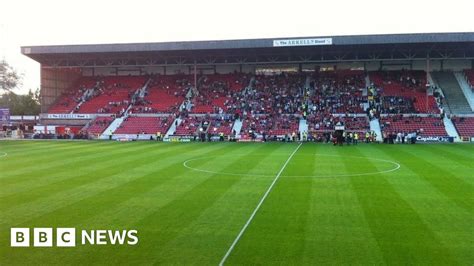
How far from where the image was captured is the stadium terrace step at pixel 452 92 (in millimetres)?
52469

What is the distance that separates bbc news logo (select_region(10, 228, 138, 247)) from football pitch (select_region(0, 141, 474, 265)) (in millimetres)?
242

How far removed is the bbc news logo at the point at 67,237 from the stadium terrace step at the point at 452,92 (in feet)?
161

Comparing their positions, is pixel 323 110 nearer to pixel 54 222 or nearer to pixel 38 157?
pixel 38 157

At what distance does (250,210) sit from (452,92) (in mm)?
48681

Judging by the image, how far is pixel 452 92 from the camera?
55.3m

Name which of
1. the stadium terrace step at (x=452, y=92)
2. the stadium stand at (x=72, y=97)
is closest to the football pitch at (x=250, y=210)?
the stadium terrace step at (x=452, y=92)

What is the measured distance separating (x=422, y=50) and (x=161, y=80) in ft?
113

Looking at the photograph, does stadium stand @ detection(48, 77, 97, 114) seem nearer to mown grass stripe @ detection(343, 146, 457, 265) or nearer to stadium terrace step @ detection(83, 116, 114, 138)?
stadium terrace step @ detection(83, 116, 114, 138)

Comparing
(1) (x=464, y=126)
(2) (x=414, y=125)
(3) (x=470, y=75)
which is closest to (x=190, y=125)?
(2) (x=414, y=125)

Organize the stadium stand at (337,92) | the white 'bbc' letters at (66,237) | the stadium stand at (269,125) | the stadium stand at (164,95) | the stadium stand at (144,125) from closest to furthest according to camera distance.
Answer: the white 'bbc' letters at (66,237) → the stadium stand at (269,125) → the stadium stand at (144,125) → the stadium stand at (337,92) → the stadium stand at (164,95)

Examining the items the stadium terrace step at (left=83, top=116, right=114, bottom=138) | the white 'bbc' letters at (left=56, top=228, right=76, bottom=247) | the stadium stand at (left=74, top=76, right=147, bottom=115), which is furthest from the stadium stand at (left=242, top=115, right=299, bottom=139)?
the white 'bbc' letters at (left=56, top=228, right=76, bottom=247)

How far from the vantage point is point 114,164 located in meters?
26.4

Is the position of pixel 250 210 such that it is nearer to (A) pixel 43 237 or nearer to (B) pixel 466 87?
(A) pixel 43 237

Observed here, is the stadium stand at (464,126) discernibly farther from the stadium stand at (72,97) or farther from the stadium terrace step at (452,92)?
the stadium stand at (72,97)
